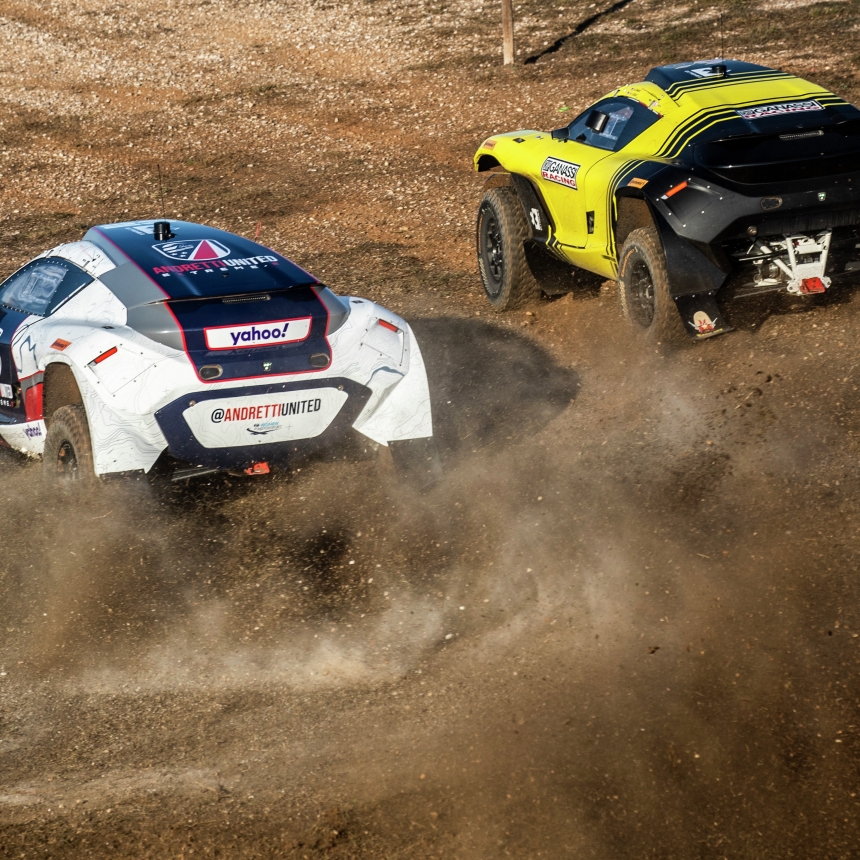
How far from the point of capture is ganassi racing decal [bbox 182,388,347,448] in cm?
607

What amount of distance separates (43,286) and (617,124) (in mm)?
4724

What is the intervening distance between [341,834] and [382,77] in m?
18.5

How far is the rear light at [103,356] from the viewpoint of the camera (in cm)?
607

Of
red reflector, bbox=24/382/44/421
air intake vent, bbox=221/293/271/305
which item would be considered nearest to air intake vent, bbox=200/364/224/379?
air intake vent, bbox=221/293/271/305

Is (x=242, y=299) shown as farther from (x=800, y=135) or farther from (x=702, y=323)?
(x=800, y=135)

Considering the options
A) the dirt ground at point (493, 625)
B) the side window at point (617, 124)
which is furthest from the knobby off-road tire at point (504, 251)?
the side window at point (617, 124)

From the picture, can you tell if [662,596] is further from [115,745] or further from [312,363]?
[115,745]

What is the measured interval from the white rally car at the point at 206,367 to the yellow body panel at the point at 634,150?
9.21 ft

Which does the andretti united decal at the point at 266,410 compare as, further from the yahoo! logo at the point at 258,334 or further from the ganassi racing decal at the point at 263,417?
the yahoo! logo at the point at 258,334

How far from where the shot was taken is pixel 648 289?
832 cm

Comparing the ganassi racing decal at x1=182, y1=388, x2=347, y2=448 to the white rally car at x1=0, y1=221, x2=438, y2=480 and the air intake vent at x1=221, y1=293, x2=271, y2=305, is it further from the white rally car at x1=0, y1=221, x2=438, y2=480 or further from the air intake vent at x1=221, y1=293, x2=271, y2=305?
the air intake vent at x1=221, y1=293, x2=271, y2=305

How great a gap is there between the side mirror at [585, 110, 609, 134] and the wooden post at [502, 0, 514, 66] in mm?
11986

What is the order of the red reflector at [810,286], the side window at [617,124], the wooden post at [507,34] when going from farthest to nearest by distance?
1. the wooden post at [507,34]
2. the side window at [617,124]
3. the red reflector at [810,286]

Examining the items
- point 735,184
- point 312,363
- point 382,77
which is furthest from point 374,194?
point 312,363
